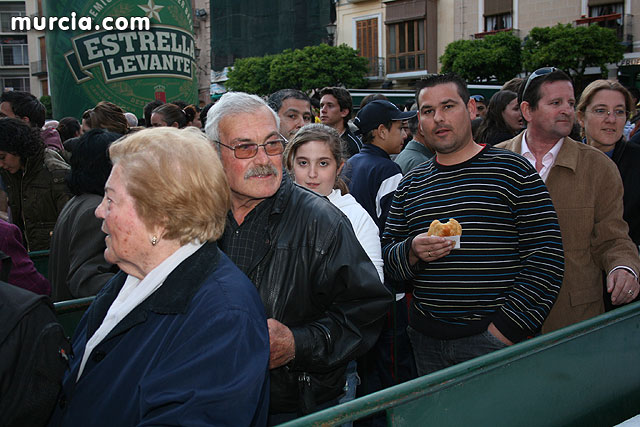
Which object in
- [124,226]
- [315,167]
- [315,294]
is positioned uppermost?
[315,167]

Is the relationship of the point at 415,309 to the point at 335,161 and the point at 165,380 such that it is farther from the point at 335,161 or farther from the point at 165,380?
the point at 165,380

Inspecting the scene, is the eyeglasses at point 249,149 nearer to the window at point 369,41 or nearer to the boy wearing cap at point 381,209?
the boy wearing cap at point 381,209

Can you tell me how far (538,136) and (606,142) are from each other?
826 millimetres

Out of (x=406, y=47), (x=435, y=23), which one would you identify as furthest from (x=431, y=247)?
(x=406, y=47)

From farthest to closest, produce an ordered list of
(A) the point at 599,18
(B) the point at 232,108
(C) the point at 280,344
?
1. (A) the point at 599,18
2. (B) the point at 232,108
3. (C) the point at 280,344

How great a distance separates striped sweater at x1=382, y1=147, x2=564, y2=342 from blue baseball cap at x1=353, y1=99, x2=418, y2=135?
1806mm

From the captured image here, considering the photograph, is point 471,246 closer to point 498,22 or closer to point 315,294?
point 315,294

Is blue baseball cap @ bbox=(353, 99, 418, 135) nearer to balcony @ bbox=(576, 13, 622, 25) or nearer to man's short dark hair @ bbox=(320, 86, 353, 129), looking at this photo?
man's short dark hair @ bbox=(320, 86, 353, 129)

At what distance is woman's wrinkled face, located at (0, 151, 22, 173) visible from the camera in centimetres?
434

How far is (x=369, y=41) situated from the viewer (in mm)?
36031

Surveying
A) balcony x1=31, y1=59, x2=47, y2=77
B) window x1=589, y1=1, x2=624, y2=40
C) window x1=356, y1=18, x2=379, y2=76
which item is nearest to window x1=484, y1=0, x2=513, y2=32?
window x1=589, y1=1, x2=624, y2=40

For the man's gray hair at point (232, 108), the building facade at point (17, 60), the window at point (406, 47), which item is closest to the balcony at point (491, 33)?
the window at point (406, 47)

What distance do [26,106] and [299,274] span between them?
457cm

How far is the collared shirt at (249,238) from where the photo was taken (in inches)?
83.5
